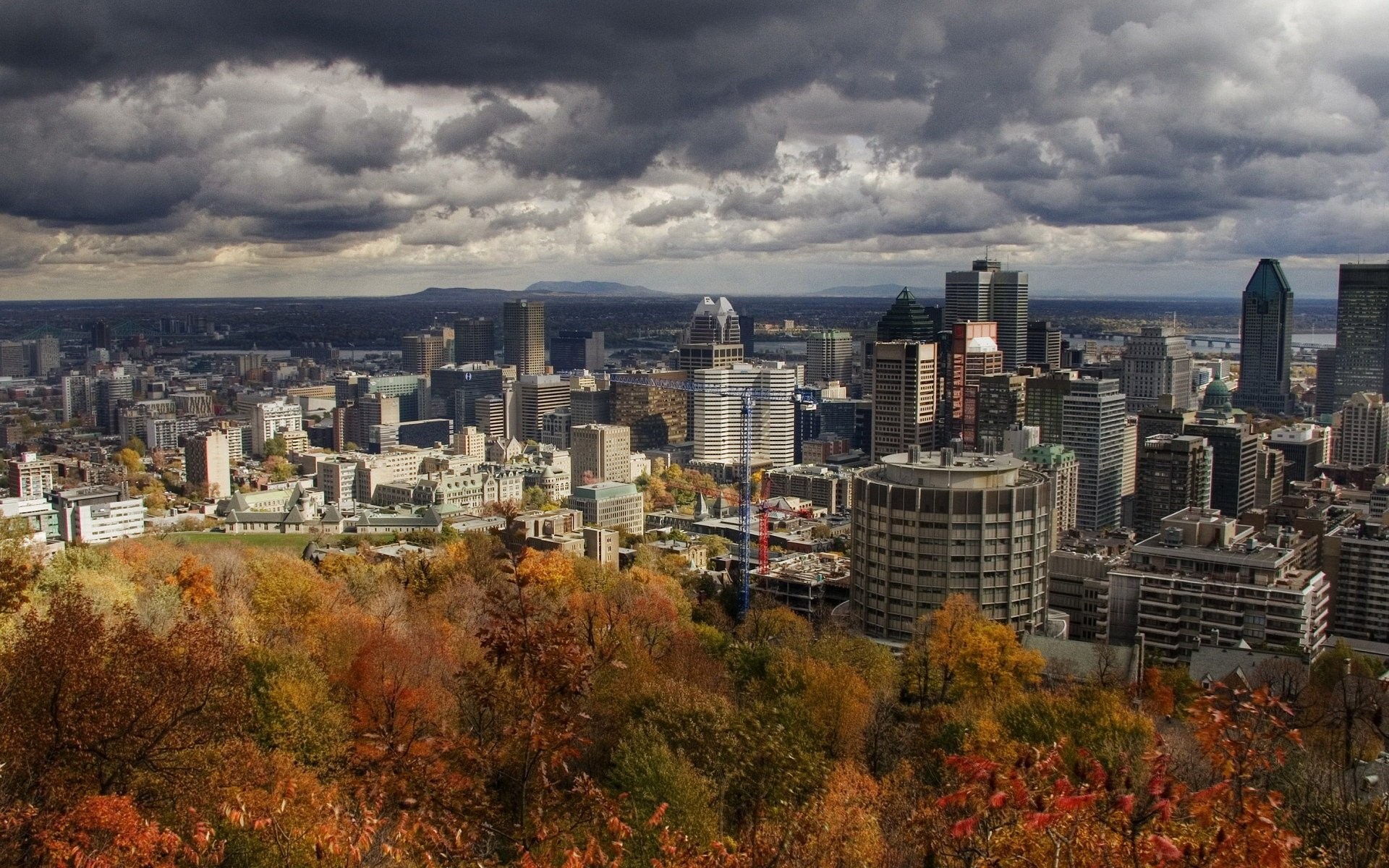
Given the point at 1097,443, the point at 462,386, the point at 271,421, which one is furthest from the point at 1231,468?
the point at 462,386

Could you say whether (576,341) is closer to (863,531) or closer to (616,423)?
(616,423)

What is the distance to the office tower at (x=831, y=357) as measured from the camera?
106 metres

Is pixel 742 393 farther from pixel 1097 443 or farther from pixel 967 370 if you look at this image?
pixel 1097 443

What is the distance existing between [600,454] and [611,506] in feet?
45.0

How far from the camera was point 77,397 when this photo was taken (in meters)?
A: 81.2

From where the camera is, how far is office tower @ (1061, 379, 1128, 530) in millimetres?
58094

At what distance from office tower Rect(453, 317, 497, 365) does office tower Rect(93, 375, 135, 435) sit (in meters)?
34.4

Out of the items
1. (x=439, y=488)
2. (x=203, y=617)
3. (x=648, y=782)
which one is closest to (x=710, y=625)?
(x=203, y=617)

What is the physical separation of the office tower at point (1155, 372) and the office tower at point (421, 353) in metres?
59.6

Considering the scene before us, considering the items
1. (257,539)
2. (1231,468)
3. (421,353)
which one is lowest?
(257,539)

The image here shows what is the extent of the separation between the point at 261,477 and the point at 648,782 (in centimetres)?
5482

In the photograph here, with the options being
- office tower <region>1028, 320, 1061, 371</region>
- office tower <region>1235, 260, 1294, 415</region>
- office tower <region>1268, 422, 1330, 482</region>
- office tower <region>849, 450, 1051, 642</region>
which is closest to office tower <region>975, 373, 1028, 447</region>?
office tower <region>1268, 422, 1330, 482</region>

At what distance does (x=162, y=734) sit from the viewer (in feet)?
36.7

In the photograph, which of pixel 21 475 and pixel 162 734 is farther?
pixel 21 475
